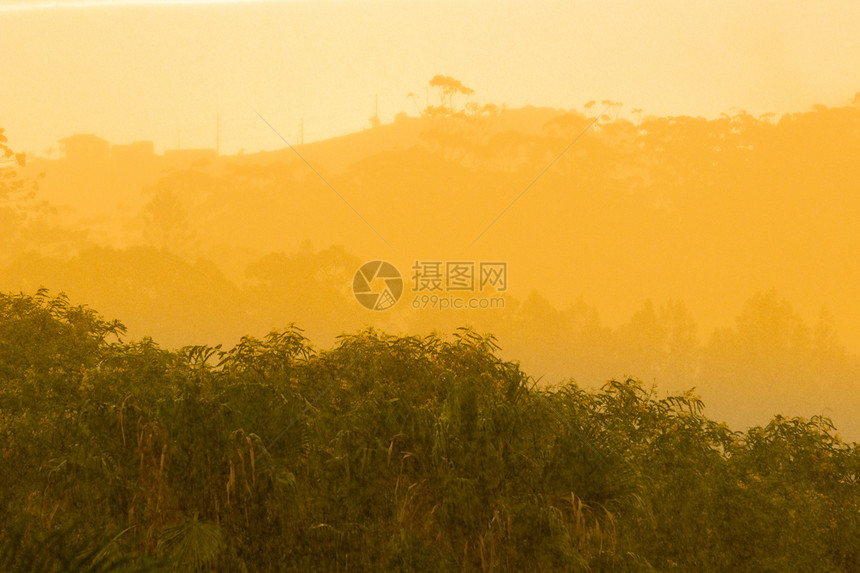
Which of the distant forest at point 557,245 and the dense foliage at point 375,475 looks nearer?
the dense foliage at point 375,475

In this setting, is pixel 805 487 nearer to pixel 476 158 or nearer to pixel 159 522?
pixel 159 522

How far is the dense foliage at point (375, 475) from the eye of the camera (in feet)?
A: 59.7

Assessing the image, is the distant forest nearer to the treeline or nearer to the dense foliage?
the treeline

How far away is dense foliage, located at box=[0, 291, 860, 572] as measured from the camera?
18.2 m

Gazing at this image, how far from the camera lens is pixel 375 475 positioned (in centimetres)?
1964

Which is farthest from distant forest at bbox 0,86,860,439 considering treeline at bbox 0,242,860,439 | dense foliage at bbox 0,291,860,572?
dense foliage at bbox 0,291,860,572

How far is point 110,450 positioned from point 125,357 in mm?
5388

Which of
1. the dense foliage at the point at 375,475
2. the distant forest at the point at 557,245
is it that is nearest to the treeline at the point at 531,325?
the distant forest at the point at 557,245

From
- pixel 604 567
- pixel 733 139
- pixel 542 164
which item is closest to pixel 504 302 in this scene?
pixel 542 164

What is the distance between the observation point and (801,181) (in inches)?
4749

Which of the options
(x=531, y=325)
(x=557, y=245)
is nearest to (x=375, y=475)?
(x=531, y=325)

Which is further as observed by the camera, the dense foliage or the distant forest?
the distant forest

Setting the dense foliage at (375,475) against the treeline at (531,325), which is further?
the treeline at (531,325)

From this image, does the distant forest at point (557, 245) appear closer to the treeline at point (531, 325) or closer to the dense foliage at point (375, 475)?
the treeline at point (531, 325)
